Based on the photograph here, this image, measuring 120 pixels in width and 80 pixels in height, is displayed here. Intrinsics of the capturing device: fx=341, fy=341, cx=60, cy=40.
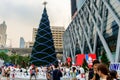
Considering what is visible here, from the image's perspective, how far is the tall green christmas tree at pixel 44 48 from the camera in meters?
66.1

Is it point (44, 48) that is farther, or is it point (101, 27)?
point (44, 48)

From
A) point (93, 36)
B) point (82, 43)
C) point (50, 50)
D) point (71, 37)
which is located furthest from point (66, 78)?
point (71, 37)

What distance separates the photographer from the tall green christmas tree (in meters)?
66.1

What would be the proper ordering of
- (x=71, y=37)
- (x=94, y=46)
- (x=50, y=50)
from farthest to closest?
(x=71, y=37) → (x=50, y=50) → (x=94, y=46)

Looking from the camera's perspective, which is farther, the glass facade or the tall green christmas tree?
the tall green christmas tree

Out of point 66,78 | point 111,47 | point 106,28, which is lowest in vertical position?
point 66,78

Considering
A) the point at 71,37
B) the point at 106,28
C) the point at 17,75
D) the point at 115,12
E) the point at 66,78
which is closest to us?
the point at 66,78

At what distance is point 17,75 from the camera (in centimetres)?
4338

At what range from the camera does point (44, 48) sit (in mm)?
66625

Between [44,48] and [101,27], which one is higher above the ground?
[101,27]

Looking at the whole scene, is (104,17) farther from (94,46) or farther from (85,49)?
(85,49)

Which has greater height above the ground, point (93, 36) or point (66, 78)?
point (93, 36)

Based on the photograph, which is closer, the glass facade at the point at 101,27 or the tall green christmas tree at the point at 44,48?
the glass facade at the point at 101,27

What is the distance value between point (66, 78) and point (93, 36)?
2360cm
